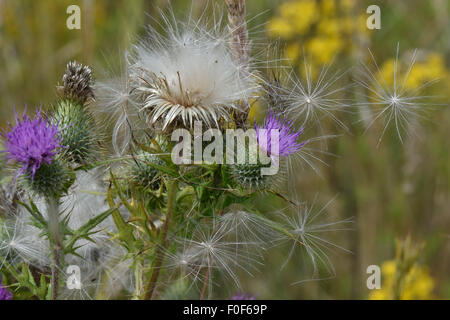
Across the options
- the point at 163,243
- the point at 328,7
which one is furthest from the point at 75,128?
the point at 328,7

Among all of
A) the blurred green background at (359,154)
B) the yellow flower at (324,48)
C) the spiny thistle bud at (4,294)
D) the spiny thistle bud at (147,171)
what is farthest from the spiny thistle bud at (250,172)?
the yellow flower at (324,48)

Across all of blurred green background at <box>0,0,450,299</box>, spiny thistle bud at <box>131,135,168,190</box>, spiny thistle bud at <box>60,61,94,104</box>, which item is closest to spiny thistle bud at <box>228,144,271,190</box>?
spiny thistle bud at <box>131,135,168,190</box>

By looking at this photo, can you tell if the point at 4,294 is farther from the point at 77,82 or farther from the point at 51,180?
the point at 77,82

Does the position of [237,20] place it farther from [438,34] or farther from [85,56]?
[438,34]

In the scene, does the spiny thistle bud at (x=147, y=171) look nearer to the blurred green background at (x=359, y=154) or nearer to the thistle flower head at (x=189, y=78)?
the thistle flower head at (x=189, y=78)

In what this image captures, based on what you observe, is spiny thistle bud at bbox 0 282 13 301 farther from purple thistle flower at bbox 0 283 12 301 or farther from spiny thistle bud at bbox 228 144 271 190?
spiny thistle bud at bbox 228 144 271 190
